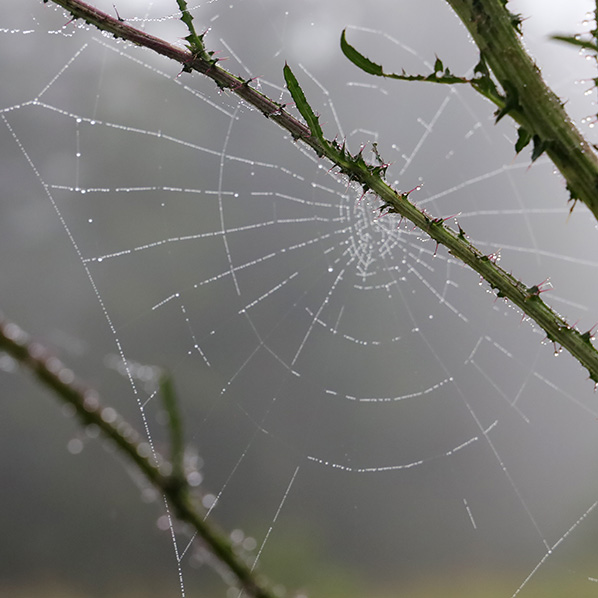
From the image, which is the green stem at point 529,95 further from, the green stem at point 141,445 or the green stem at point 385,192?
the green stem at point 141,445

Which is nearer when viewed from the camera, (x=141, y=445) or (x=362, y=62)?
(x=141, y=445)

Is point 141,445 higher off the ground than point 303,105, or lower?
lower

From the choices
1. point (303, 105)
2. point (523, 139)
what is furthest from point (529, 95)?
point (303, 105)

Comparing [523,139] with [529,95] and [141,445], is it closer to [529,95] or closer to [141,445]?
[529,95]

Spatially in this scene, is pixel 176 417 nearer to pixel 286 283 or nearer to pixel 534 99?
pixel 534 99

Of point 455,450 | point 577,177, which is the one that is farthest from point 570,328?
point 455,450

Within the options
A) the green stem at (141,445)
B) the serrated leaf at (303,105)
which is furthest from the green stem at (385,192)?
the green stem at (141,445)

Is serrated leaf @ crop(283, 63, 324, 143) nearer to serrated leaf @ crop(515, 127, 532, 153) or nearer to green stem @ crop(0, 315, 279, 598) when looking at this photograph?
serrated leaf @ crop(515, 127, 532, 153)
